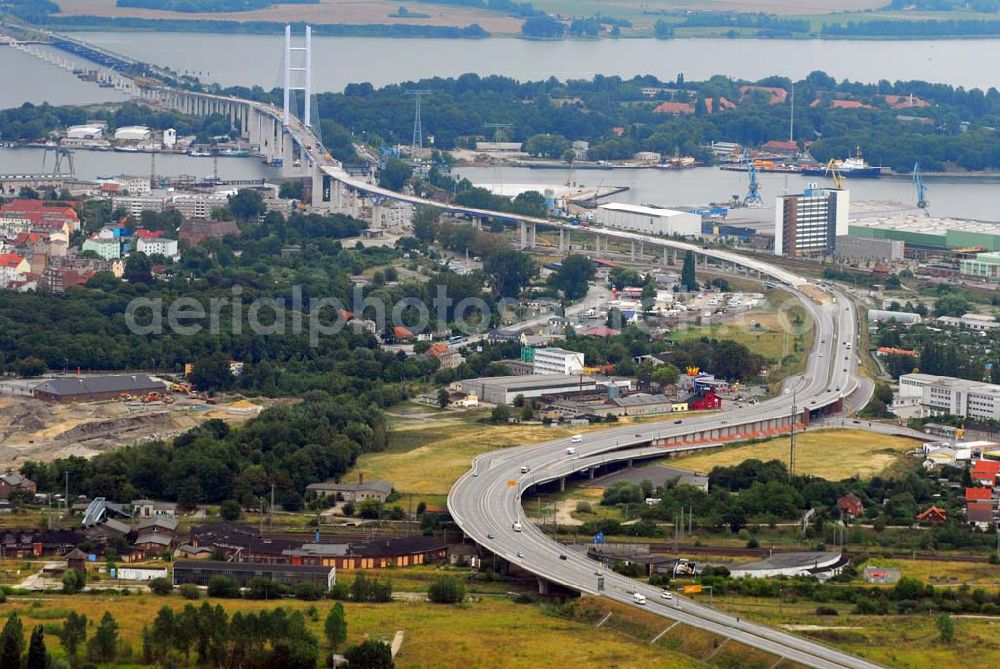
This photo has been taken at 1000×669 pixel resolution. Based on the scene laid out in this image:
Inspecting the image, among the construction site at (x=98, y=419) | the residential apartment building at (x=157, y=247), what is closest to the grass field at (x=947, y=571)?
the construction site at (x=98, y=419)

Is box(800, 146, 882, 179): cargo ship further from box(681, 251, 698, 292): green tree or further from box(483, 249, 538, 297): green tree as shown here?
box(483, 249, 538, 297): green tree

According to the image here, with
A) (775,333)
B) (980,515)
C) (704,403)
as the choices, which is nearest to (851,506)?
(980,515)

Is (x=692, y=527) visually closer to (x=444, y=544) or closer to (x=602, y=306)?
(x=444, y=544)

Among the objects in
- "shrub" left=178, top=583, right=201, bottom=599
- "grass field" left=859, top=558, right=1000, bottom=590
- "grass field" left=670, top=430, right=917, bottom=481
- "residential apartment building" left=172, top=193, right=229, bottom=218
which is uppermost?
"residential apartment building" left=172, top=193, right=229, bottom=218

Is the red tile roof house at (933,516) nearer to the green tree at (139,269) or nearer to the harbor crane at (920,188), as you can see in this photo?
the green tree at (139,269)

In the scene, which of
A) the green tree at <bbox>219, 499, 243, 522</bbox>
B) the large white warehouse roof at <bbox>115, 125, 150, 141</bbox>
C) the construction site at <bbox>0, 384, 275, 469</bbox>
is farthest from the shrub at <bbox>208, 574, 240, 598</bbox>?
the large white warehouse roof at <bbox>115, 125, 150, 141</bbox>

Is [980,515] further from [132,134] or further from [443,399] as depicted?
[132,134]
